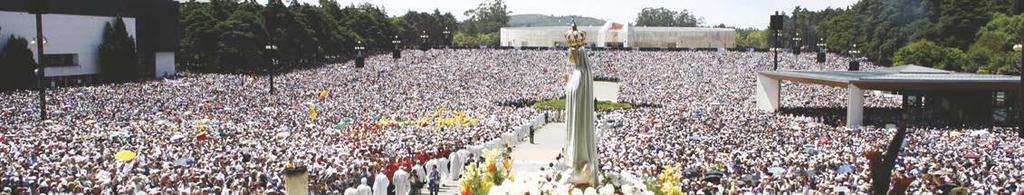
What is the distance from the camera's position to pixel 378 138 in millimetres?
26375

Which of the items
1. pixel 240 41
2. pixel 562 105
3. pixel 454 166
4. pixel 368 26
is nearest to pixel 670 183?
pixel 454 166

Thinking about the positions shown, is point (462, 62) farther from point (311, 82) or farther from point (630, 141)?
point (630, 141)

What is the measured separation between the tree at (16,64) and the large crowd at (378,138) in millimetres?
1717

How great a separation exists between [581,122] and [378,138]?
17.2 meters

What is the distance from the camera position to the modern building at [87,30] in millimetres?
48562

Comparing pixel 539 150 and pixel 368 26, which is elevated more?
pixel 368 26

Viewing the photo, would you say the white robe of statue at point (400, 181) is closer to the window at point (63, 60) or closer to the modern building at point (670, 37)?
the window at point (63, 60)

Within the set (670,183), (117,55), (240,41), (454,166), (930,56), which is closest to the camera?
(670,183)

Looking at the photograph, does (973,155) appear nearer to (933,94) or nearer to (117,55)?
(933,94)

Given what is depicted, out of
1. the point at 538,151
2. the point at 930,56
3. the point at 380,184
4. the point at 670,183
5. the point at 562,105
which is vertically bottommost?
the point at 538,151

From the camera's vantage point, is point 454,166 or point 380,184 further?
point 454,166

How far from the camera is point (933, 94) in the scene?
3912 cm

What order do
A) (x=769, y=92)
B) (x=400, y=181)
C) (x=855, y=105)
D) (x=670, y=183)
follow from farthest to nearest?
(x=769, y=92) → (x=855, y=105) → (x=400, y=181) → (x=670, y=183)

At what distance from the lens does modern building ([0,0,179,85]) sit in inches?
1912
